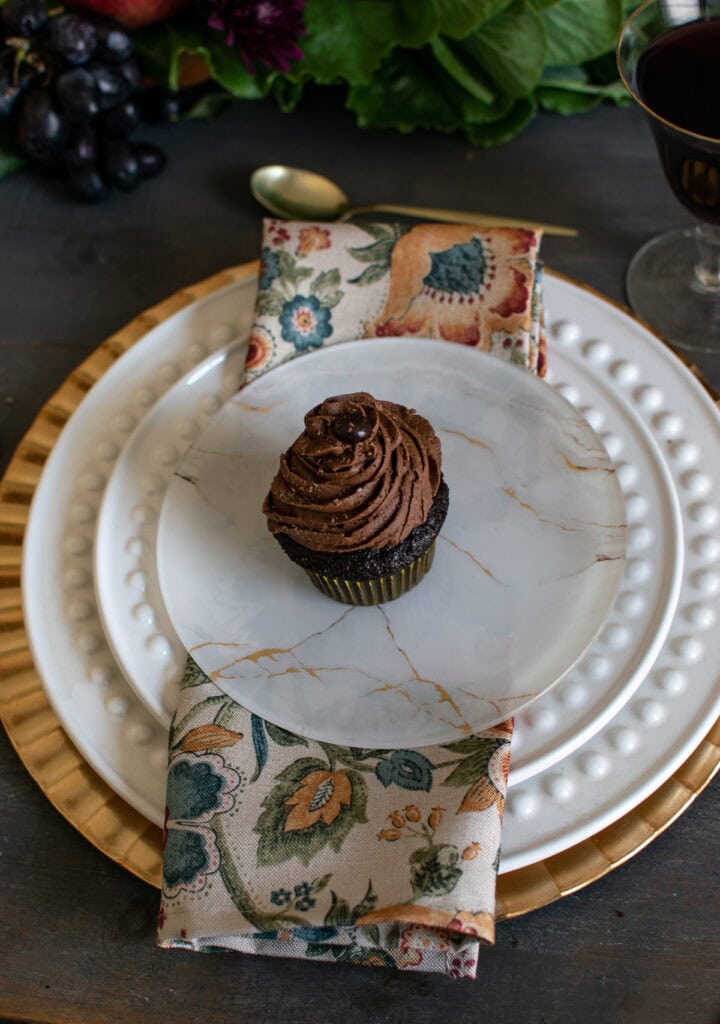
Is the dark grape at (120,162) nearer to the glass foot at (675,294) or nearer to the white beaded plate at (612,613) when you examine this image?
the white beaded plate at (612,613)

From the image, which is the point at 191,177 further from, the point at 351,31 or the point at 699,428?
the point at 699,428

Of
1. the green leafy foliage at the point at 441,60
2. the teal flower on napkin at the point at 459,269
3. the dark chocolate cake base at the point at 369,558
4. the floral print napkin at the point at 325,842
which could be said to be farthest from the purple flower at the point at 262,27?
the floral print napkin at the point at 325,842

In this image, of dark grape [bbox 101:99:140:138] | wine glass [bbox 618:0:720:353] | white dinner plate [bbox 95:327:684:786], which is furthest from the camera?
dark grape [bbox 101:99:140:138]

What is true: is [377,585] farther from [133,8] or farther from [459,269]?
[133,8]

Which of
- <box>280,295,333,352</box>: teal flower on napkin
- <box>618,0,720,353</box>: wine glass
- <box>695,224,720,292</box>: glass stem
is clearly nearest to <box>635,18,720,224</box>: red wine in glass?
<box>618,0,720,353</box>: wine glass

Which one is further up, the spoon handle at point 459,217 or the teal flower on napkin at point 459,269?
the spoon handle at point 459,217

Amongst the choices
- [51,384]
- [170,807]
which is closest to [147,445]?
[51,384]

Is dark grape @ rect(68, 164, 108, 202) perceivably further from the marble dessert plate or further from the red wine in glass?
the red wine in glass
